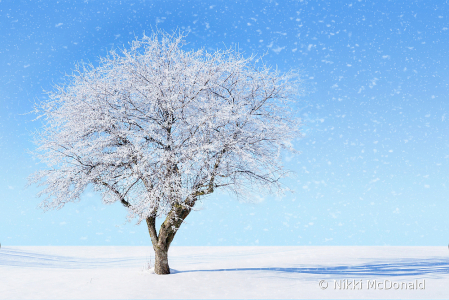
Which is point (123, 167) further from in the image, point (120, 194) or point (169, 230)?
point (169, 230)

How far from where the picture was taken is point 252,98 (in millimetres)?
12125

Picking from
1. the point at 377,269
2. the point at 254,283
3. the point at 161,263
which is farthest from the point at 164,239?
the point at 377,269

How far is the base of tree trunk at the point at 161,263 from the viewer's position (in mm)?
11695

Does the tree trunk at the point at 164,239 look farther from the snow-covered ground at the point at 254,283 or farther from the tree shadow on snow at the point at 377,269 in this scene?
the tree shadow on snow at the point at 377,269

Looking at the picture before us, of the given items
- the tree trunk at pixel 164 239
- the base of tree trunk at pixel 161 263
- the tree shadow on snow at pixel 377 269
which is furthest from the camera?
the tree shadow on snow at pixel 377 269

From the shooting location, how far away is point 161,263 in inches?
461

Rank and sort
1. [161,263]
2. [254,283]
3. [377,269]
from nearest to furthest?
[254,283] → [161,263] → [377,269]

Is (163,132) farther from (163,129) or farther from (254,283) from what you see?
Result: (254,283)

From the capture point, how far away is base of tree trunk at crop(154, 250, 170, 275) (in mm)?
11695

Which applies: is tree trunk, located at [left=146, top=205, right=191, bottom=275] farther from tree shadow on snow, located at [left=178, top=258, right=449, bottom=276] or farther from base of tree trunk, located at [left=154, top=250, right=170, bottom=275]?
tree shadow on snow, located at [left=178, top=258, right=449, bottom=276]

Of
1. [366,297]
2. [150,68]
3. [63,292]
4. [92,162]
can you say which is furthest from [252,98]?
[63,292]

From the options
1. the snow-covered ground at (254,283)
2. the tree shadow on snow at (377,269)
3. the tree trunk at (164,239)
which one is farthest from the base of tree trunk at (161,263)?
the tree shadow on snow at (377,269)

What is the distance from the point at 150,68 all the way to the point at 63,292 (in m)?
6.91

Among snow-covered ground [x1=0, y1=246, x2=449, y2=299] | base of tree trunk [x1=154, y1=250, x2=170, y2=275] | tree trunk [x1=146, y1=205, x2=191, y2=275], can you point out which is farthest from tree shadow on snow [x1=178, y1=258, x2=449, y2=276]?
tree trunk [x1=146, y1=205, x2=191, y2=275]
